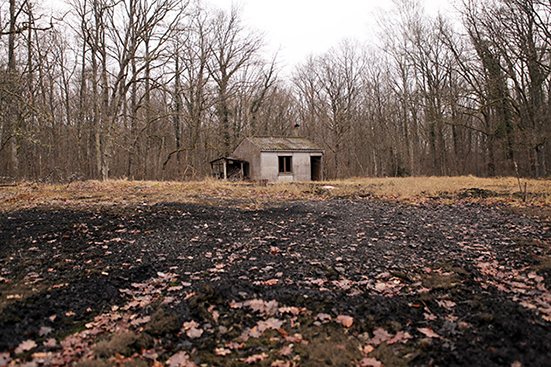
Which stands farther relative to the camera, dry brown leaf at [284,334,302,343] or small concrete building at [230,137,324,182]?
small concrete building at [230,137,324,182]

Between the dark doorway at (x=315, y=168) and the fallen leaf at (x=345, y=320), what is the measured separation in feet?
72.3

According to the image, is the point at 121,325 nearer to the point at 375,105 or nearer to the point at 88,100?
the point at 88,100

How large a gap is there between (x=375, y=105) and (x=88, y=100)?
26767mm

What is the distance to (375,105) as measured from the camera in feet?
111

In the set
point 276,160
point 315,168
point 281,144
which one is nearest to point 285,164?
point 276,160

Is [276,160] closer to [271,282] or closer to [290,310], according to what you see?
[271,282]

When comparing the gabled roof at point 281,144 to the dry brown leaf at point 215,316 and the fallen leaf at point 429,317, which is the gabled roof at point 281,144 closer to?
the dry brown leaf at point 215,316

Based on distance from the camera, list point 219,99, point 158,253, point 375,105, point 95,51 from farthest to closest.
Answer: point 375,105
point 219,99
point 95,51
point 158,253

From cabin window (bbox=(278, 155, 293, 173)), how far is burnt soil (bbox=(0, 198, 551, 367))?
54.1ft

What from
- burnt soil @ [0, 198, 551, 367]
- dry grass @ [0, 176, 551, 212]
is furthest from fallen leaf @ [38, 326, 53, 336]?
dry grass @ [0, 176, 551, 212]

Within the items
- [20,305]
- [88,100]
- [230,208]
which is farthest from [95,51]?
[20,305]

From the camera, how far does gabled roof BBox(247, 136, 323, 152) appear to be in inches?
926

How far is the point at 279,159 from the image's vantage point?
2408 centimetres

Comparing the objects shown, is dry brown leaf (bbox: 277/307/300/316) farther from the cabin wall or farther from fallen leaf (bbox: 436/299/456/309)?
the cabin wall
